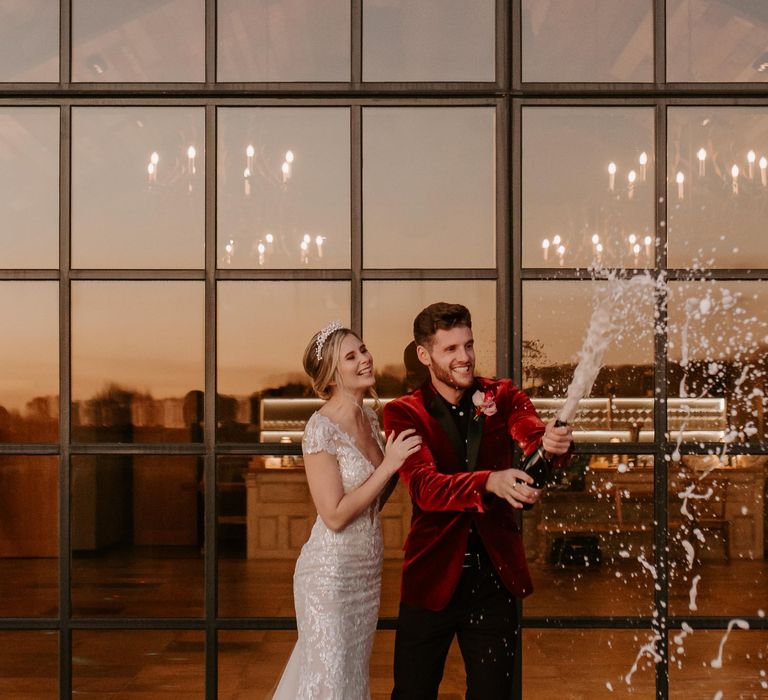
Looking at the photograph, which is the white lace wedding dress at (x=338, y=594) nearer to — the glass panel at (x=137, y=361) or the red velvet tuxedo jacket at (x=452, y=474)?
the red velvet tuxedo jacket at (x=452, y=474)

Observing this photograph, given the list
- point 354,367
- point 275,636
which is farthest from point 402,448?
point 275,636

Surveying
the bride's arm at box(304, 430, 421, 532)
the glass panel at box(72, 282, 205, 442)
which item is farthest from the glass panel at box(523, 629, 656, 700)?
the glass panel at box(72, 282, 205, 442)

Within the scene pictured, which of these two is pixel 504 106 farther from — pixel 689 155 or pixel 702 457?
pixel 702 457

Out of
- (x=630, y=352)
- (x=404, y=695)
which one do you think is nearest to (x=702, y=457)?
(x=630, y=352)

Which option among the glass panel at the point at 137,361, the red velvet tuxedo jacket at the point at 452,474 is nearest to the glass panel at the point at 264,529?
the glass panel at the point at 137,361

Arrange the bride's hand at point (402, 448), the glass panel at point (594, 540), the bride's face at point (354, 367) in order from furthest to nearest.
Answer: the glass panel at point (594, 540)
the bride's face at point (354, 367)
the bride's hand at point (402, 448)

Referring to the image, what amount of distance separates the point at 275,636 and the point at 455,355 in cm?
146

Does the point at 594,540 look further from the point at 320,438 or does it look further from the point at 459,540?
the point at 320,438

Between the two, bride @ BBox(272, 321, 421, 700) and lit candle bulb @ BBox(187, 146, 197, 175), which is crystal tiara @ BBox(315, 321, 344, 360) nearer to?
bride @ BBox(272, 321, 421, 700)

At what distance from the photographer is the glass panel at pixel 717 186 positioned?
339 centimetres

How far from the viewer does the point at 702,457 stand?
134 inches

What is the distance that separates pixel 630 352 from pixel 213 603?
1.90 meters

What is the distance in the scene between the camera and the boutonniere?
8.83 ft

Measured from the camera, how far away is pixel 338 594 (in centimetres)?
281
